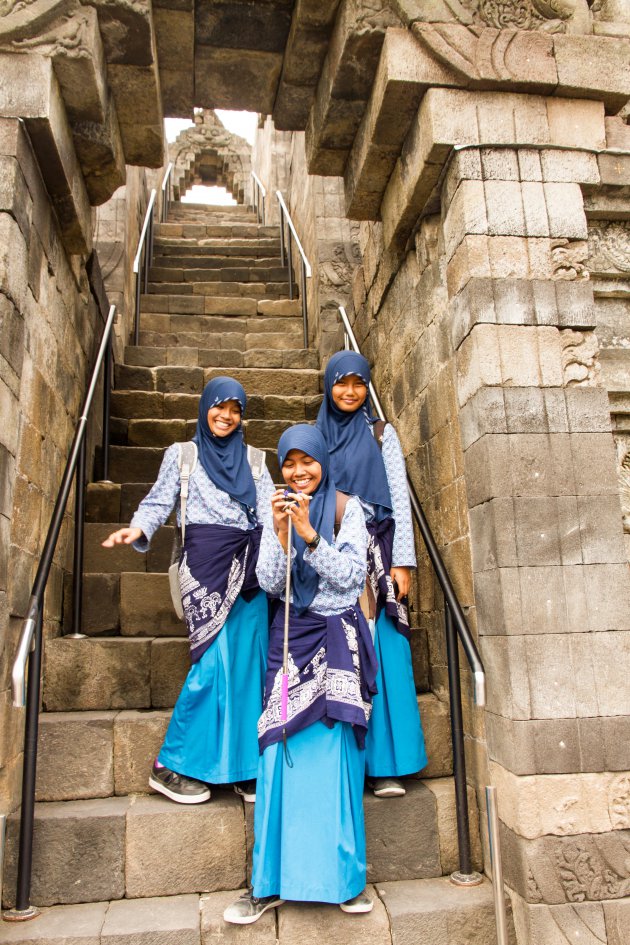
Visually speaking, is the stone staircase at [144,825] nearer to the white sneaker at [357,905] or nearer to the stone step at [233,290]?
the white sneaker at [357,905]

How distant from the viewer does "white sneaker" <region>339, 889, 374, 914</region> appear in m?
2.61

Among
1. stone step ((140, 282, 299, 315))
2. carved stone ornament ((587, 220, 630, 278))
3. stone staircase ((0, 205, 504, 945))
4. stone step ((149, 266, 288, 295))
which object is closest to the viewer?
stone staircase ((0, 205, 504, 945))

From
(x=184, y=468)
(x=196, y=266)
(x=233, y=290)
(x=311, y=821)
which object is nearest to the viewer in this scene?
(x=311, y=821)

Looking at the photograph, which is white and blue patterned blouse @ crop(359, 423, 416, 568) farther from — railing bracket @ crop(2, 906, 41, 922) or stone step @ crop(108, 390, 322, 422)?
stone step @ crop(108, 390, 322, 422)

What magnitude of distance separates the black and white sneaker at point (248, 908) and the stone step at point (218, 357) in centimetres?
457

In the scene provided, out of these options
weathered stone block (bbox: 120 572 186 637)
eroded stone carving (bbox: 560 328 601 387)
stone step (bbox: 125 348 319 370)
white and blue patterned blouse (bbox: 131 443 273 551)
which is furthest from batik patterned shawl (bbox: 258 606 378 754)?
stone step (bbox: 125 348 319 370)

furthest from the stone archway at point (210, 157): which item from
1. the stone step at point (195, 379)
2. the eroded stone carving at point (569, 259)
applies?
the eroded stone carving at point (569, 259)

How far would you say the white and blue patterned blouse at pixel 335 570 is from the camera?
277cm

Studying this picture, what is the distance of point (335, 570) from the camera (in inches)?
108

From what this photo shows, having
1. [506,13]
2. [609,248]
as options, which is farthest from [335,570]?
[506,13]

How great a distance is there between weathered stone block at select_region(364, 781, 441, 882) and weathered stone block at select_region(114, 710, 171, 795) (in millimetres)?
912

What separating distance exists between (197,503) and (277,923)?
1680 mm

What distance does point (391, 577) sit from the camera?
131 inches

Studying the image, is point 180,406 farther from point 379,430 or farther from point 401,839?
point 401,839
